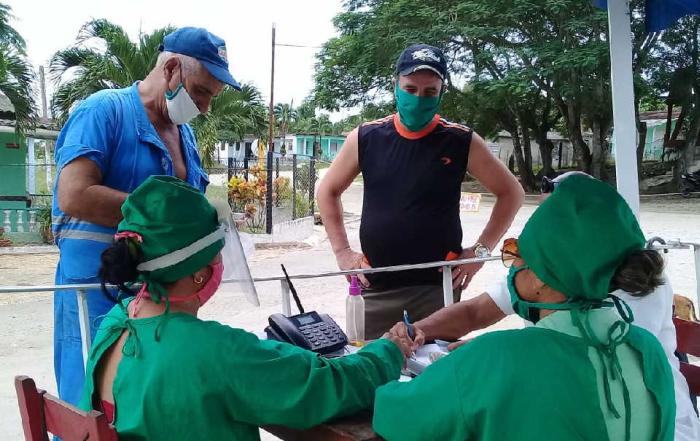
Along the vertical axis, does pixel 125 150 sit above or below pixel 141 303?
above

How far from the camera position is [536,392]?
1115 mm

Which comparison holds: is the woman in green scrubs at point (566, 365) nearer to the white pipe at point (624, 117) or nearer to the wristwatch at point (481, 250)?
the wristwatch at point (481, 250)

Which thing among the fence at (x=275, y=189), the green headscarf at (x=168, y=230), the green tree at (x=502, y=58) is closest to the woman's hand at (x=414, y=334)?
the green headscarf at (x=168, y=230)

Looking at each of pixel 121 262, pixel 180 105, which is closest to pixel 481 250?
pixel 180 105

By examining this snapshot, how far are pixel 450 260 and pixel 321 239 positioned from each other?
35.7ft

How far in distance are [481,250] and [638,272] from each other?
1803 mm

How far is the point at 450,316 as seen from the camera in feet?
→ 7.33

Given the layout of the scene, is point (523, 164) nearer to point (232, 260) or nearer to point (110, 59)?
point (110, 59)

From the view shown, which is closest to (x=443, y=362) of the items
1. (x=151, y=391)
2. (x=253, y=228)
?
(x=151, y=391)

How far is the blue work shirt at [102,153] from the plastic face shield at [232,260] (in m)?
0.72

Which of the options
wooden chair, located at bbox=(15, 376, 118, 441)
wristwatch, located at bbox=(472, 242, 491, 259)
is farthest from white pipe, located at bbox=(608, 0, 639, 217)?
wooden chair, located at bbox=(15, 376, 118, 441)

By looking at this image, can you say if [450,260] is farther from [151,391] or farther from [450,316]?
[151,391]

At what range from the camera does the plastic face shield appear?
4.96ft

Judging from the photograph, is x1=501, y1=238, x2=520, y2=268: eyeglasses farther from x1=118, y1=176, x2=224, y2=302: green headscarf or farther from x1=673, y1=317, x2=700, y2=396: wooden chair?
x1=673, y1=317, x2=700, y2=396: wooden chair
